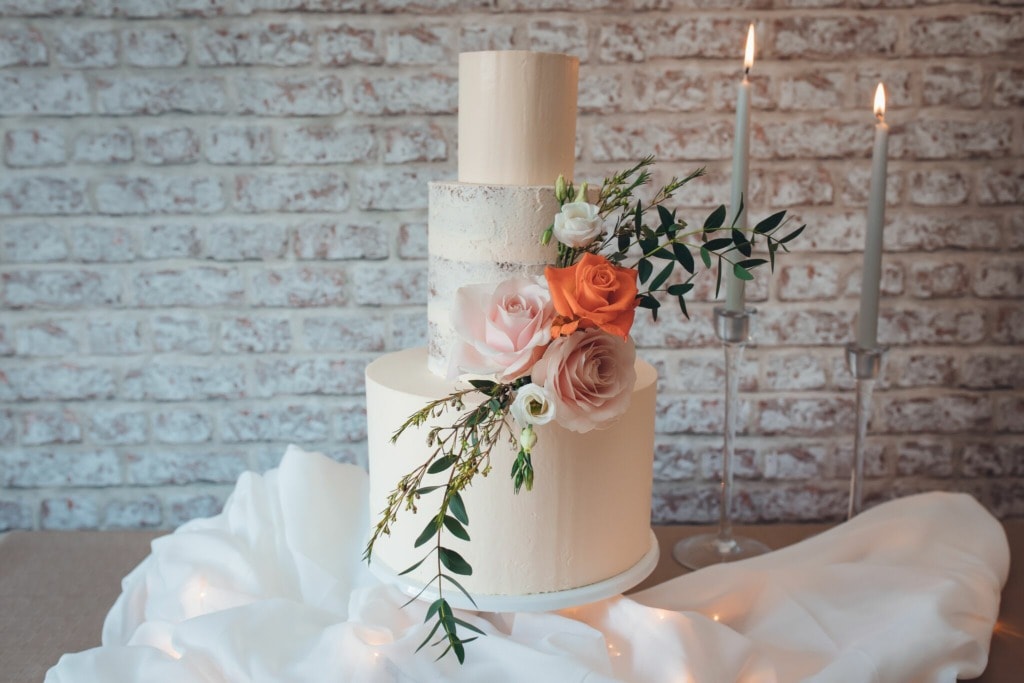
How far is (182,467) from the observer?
63.0 inches

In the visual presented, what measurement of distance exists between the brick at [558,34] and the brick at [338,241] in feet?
1.36

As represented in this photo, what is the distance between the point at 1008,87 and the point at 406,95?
103 centimetres

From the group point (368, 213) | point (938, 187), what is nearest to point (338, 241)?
point (368, 213)

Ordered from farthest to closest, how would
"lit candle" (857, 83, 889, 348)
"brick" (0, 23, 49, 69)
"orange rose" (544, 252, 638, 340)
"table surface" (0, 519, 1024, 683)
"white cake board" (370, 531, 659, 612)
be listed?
"brick" (0, 23, 49, 69) → "lit candle" (857, 83, 889, 348) → "table surface" (0, 519, 1024, 683) → "white cake board" (370, 531, 659, 612) → "orange rose" (544, 252, 638, 340)

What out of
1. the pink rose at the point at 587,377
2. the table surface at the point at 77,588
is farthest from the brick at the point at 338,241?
the pink rose at the point at 587,377

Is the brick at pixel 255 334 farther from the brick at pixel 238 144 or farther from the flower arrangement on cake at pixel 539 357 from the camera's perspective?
the flower arrangement on cake at pixel 539 357

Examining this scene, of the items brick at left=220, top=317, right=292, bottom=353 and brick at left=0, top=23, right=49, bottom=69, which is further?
brick at left=220, top=317, right=292, bottom=353

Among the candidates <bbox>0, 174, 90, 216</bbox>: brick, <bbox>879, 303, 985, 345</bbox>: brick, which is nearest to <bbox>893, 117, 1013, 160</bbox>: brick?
<bbox>879, 303, 985, 345</bbox>: brick

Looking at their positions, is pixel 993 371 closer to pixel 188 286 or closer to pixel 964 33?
pixel 964 33

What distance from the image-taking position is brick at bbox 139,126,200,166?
149 cm

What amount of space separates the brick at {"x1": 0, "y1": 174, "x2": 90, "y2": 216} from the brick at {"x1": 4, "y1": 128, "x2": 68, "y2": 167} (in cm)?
3

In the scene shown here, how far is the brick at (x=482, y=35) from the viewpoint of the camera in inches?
57.8

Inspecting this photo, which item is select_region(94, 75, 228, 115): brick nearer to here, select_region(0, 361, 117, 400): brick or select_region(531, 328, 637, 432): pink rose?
select_region(0, 361, 117, 400): brick

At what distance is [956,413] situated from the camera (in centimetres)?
163
